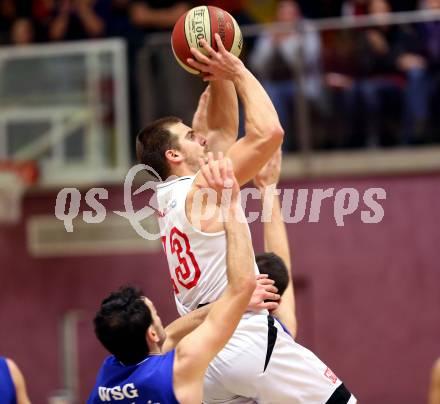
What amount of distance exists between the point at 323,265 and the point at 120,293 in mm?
6884

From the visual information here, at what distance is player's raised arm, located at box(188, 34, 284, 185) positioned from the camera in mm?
5309

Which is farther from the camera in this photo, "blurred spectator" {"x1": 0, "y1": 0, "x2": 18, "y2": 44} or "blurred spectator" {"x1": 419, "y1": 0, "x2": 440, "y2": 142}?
"blurred spectator" {"x1": 0, "y1": 0, "x2": 18, "y2": 44}

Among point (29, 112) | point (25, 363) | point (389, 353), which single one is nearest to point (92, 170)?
point (29, 112)

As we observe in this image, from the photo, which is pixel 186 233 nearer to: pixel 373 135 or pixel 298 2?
pixel 373 135

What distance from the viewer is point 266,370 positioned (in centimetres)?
564

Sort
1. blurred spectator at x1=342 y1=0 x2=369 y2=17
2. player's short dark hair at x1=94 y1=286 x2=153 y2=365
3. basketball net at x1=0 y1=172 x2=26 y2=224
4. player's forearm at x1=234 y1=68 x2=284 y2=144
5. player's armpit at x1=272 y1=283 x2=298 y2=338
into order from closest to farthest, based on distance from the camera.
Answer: player's short dark hair at x1=94 y1=286 x2=153 y2=365 → player's forearm at x1=234 y1=68 x2=284 y2=144 → player's armpit at x1=272 y1=283 x2=298 y2=338 → blurred spectator at x1=342 y1=0 x2=369 y2=17 → basketball net at x1=0 y1=172 x2=26 y2=224

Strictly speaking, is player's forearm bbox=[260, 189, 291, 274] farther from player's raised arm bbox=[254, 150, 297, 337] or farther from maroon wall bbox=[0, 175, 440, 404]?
maroon wall bbox=[0, 175, 440, 404]

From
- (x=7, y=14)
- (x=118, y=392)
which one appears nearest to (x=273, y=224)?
(x=118, y=392)

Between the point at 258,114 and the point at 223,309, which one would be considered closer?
the point at 223,309

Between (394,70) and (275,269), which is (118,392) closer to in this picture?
(275,269)

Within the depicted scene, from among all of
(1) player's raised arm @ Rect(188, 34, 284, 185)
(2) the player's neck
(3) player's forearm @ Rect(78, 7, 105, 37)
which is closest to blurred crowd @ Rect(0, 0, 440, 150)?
(3) player's forearm @ Rect(78, 7, 105, 37)

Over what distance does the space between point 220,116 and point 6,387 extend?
1.94 meters

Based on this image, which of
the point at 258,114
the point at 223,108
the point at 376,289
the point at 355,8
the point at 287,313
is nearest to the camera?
the point at 258,114

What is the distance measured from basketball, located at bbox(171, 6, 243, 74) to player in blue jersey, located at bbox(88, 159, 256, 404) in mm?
987
